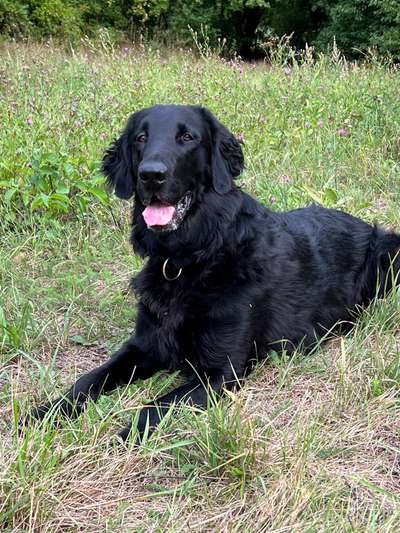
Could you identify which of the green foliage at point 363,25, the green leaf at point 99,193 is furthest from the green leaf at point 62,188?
the green foliage at point 363,25

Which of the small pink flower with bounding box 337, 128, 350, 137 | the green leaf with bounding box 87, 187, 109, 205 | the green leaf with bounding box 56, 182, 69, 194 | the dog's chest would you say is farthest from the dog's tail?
the small pink flower with bounding box 337, 128, 350, 137

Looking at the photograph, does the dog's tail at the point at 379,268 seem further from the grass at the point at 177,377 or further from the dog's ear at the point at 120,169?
the dog's ear at the point at 120,169

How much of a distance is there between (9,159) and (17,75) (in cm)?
215

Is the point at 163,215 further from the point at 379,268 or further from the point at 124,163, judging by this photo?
the point at 379,268

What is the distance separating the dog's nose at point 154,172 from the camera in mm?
2404

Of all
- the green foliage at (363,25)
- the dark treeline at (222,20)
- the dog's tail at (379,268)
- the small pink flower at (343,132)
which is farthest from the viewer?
the green foliage at (363,25)

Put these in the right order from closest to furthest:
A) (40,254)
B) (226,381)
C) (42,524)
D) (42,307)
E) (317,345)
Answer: (42,524) → (226,381) → (317,345) → (42,307) → (40,254)

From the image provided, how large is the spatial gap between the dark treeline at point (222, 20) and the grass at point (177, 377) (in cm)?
802

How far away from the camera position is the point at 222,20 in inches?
856

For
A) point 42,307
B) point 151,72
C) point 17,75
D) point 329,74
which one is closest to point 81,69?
point 151,72

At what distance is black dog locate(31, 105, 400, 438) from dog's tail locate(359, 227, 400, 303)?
1.36 ft

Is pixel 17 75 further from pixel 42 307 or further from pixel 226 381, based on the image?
pixel 226 381

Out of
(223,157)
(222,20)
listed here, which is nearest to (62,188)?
(223,157)

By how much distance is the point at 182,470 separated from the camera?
194 cm
